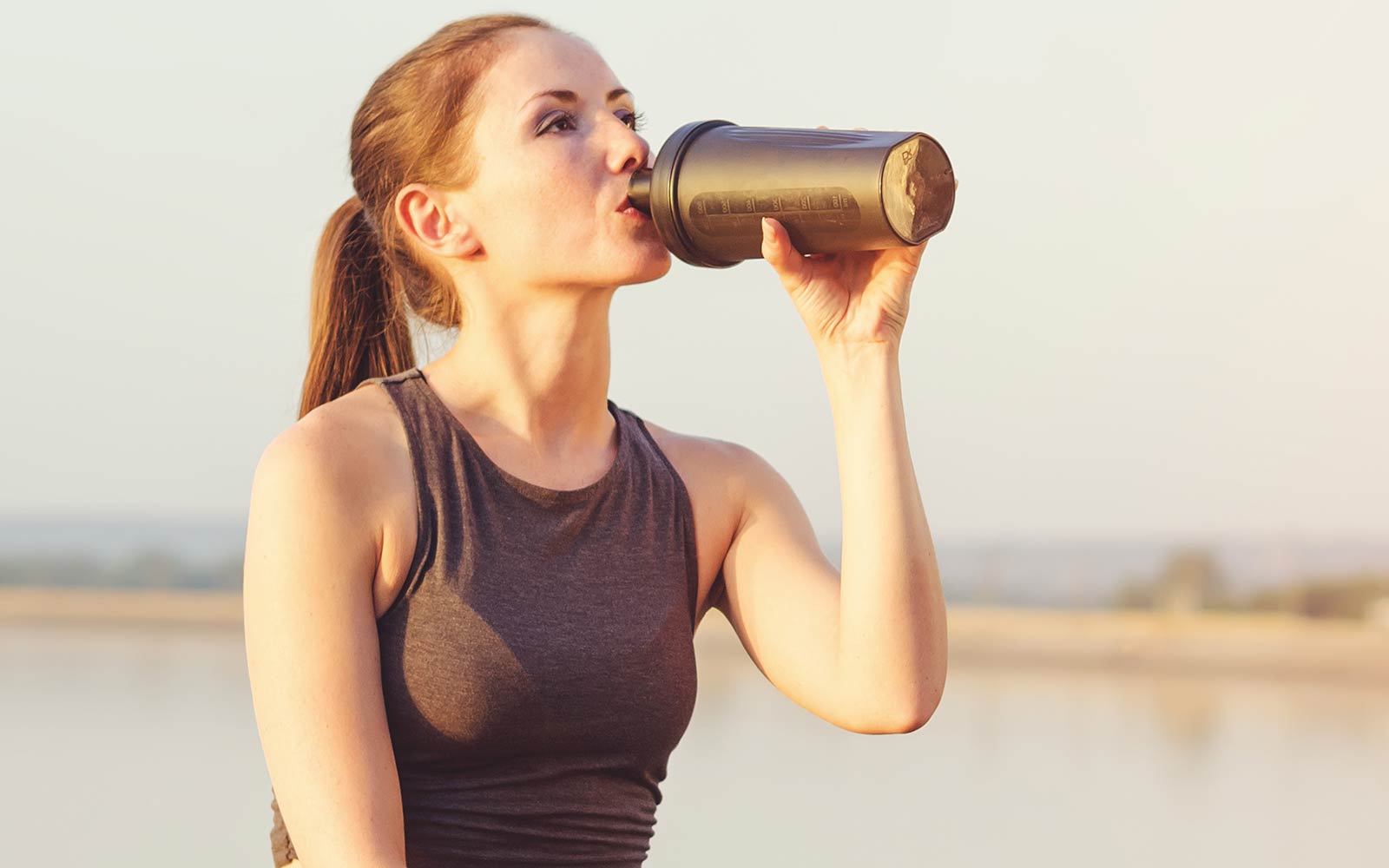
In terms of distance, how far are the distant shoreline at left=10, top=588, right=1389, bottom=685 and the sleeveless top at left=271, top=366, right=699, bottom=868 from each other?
17.5ft

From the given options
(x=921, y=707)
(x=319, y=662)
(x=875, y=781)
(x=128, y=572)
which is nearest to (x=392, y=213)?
(x=319, y=662)

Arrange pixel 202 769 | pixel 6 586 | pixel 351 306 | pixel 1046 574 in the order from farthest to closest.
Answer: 1. pixel 6 586
2. pixel 1046 574
3. pixel 202 769
4. pixel 351 306

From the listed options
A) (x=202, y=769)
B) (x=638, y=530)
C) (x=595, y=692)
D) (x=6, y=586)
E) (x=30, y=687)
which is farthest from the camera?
(x=6, y=586)

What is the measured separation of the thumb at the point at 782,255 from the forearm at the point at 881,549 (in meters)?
0.08

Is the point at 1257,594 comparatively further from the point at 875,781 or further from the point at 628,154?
the point at 628,154

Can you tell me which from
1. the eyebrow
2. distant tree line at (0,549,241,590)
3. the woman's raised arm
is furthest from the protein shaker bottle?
distant tree line at (0,549,241,590)

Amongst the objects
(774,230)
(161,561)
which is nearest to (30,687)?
(161,561)

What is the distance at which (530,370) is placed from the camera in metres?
1.50

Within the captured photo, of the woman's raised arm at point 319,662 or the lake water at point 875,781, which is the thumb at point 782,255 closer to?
the woman's raised arm at point 319,662

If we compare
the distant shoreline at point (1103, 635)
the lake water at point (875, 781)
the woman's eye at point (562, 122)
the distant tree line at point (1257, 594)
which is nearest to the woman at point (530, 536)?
the woman's eye at point (562, 122)

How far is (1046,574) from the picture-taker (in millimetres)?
9180

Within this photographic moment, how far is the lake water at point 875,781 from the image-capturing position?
3.68 m

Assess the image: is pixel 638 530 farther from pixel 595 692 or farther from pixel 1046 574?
pixel 1046 574

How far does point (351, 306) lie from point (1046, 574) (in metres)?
7.92
